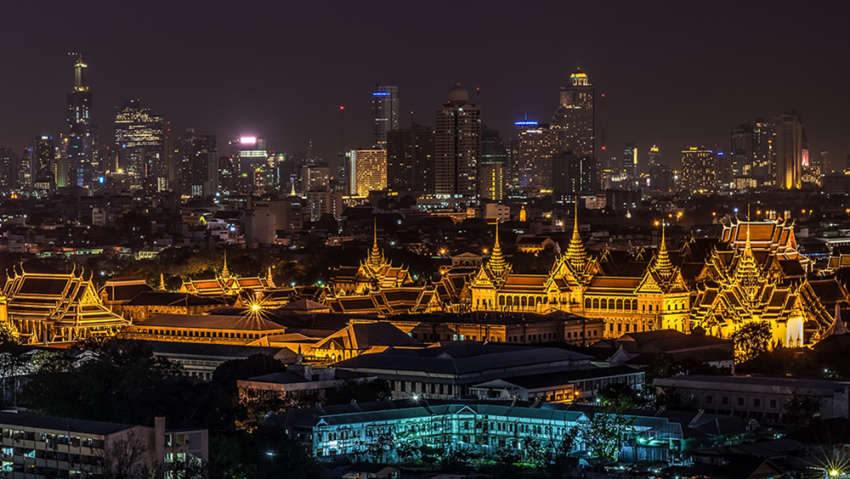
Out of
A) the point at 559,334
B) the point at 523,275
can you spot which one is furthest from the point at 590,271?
the point at 559,334

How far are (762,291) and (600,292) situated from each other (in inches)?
373

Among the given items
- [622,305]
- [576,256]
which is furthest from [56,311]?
[576,256]

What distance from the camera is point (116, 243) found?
611 feet

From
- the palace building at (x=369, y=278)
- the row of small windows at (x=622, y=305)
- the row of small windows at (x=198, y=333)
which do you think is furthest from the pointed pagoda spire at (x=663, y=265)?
the row of small windows at (x=198, y=333)

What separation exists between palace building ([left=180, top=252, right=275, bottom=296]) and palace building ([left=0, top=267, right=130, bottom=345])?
44.0 feet

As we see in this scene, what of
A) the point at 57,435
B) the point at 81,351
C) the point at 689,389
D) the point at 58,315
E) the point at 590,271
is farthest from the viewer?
the point at 590,271

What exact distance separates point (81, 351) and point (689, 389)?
80.2 feet

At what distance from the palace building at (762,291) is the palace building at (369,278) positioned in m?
19.3

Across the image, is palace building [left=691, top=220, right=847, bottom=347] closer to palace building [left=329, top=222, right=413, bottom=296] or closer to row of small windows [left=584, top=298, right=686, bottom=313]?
row of small windows [left=584, top=298, right=686, bottom=313]

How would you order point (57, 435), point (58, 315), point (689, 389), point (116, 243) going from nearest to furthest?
point (57, 435), point (689, 389), point (58, 315), point (116, 243)

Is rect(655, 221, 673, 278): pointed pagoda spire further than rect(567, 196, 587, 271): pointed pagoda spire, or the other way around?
rect(567, 196, 587, 271): pointed pagoda spire

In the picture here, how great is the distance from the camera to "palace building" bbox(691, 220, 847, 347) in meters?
90.4

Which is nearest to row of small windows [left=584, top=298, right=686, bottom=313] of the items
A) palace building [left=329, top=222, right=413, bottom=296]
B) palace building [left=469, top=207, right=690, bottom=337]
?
palace building [left=469, top=207, right=690, bottom=337]

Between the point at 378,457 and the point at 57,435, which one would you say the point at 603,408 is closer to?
the point at 378,457
